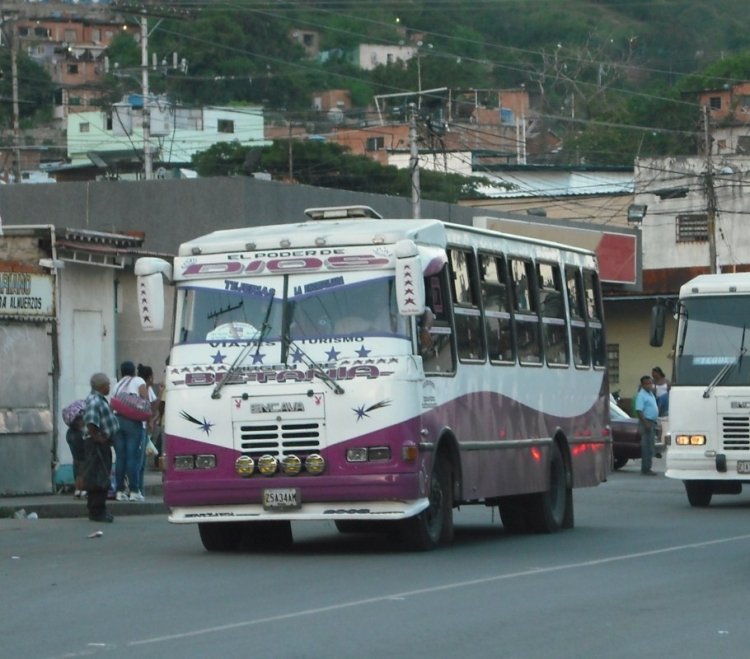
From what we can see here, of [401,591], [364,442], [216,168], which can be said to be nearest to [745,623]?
[401,591]

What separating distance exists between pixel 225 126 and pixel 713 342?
87.8 m

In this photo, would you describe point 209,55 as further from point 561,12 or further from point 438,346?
point 438,346

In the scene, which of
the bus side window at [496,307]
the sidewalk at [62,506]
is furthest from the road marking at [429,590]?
the sidewalk at [62,506]

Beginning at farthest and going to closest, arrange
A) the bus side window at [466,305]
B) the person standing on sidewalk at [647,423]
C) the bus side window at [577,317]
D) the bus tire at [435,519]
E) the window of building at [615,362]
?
the window of building at [615,362], the person standing on sidewalk at [647,423], the bus side window at [577,317], the bus side window at [466,305], the bus tire at [435,519]

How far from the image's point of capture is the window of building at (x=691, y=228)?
6303 cm

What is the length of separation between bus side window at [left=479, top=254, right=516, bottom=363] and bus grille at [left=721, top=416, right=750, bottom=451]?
566 centimetres

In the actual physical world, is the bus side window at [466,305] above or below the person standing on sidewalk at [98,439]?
above

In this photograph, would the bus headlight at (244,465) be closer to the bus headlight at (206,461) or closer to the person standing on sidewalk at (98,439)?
the bus headlight at (206,461)

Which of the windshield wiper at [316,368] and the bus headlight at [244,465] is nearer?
the windshield wiper at [316,368]

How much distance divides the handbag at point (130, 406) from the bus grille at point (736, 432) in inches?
281

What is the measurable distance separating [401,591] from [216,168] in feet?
205

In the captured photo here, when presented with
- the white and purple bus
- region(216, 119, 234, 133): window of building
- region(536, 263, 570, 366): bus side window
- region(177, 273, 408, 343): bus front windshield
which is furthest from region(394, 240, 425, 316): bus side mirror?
region(216, 119, 234, 133): window of building

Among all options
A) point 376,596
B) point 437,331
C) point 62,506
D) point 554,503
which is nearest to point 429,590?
point 376,596

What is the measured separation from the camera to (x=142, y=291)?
52.2 ft
